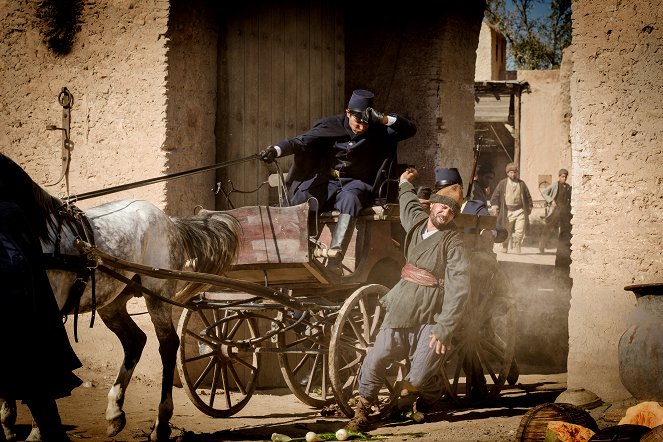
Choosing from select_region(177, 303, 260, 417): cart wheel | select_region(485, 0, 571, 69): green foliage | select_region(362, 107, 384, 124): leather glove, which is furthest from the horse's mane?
select_region(485, 0, 571, 69): green foliage

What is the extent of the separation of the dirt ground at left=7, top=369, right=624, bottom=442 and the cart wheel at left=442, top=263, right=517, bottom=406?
17 centimetres

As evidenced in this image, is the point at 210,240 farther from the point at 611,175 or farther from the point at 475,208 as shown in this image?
the point at 475,208

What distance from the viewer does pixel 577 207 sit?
6664 millimetres

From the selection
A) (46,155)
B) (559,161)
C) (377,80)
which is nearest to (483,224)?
(377,80)

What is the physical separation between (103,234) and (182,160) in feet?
8.12

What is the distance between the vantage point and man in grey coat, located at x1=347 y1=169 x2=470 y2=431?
6164 mm

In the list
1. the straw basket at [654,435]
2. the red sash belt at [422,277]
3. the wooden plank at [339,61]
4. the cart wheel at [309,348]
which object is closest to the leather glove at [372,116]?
the red sash belt at [422,277]

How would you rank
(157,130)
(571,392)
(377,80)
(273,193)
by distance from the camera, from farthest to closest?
1. (377,80)
2. (273,193)
3. (157,130)
4. (571,392)

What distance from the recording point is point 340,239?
22.3ft

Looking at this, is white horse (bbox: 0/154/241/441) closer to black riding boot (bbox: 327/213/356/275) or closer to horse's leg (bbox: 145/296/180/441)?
→ horse's leg (bbox: 145/296/180/441)

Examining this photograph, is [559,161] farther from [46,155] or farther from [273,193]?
[46,155]

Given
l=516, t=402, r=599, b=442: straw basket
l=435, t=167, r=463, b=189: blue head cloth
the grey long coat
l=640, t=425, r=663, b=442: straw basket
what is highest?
l=435, t=167, r=463, b=189: blue head cloth

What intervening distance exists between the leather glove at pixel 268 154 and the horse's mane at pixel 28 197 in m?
2.05

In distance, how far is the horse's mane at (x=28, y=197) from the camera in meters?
4.63
